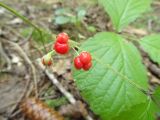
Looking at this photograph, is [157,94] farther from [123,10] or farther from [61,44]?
[123,10]

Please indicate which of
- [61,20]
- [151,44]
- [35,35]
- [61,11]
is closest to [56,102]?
[151,44]

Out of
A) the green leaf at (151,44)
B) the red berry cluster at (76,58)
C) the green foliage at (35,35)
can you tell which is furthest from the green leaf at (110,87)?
the green foliage at (35,35)

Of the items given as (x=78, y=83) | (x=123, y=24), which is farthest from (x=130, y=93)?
(x=123, y=24)

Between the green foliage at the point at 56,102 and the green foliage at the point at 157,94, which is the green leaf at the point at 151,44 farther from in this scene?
the green foliage at the point at 56,102

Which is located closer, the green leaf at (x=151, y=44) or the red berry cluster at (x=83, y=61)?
the red berry cluster at (x=83, y=61)

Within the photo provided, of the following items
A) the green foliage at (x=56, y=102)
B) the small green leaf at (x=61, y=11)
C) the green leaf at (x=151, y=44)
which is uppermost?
the small green leaf at (x=61, y=11)

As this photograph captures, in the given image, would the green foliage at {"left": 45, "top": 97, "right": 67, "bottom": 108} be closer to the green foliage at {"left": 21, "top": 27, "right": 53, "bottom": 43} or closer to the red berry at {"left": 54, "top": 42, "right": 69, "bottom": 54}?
the green foliage at {"left": 21, "top": 27, "right": 53, "bottom": 43}

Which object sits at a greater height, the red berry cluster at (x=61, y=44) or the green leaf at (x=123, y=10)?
the red berry cluster at (x=61, y=44)

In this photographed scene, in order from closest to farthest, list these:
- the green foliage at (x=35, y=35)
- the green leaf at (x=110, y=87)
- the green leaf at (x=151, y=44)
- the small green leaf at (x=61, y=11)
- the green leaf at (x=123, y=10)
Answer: the green leaf at (x=110, y=87)
the green leaf at (x=151, y=44)
the green leaf at (x=123, y=10)
the green foliage at (x=35, y=35)
the small green leaf at (x=61, y=11)

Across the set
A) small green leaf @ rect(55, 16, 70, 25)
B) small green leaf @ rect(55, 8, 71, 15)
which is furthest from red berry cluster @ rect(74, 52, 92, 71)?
small green leaf @ rect(55, 8, 71, 15)
